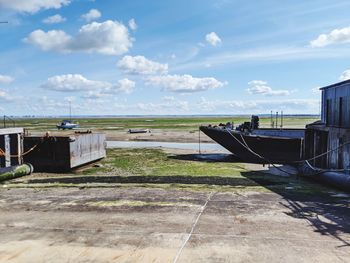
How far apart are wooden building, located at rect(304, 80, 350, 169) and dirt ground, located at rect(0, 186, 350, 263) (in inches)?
181

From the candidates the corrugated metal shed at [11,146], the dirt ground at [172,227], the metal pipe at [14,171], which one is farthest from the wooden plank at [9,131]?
the dirt ground at [172,227]

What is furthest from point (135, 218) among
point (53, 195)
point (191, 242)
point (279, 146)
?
point (279, 146)

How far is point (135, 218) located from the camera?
1091 centimetres

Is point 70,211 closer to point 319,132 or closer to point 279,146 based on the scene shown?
point 319,132

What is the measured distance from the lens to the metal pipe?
1792 cm

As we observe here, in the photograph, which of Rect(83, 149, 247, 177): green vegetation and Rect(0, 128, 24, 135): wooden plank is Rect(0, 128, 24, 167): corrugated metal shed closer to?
Rect(0, 128, 24, 135): wooden plank

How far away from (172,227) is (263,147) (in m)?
19.5

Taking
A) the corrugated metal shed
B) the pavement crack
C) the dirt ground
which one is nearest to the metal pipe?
the corrugated metal shed

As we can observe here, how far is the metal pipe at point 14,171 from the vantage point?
17922 mm

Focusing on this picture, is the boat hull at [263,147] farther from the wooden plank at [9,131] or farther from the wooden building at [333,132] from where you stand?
the wooden plank at [9,131]

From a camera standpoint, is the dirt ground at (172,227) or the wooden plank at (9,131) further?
the wooden plank at (9,131)

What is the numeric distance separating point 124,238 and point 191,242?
1663 mm

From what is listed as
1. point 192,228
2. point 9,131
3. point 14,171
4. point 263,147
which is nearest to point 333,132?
point 263,147

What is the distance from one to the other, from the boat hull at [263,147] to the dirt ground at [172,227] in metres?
13.4
